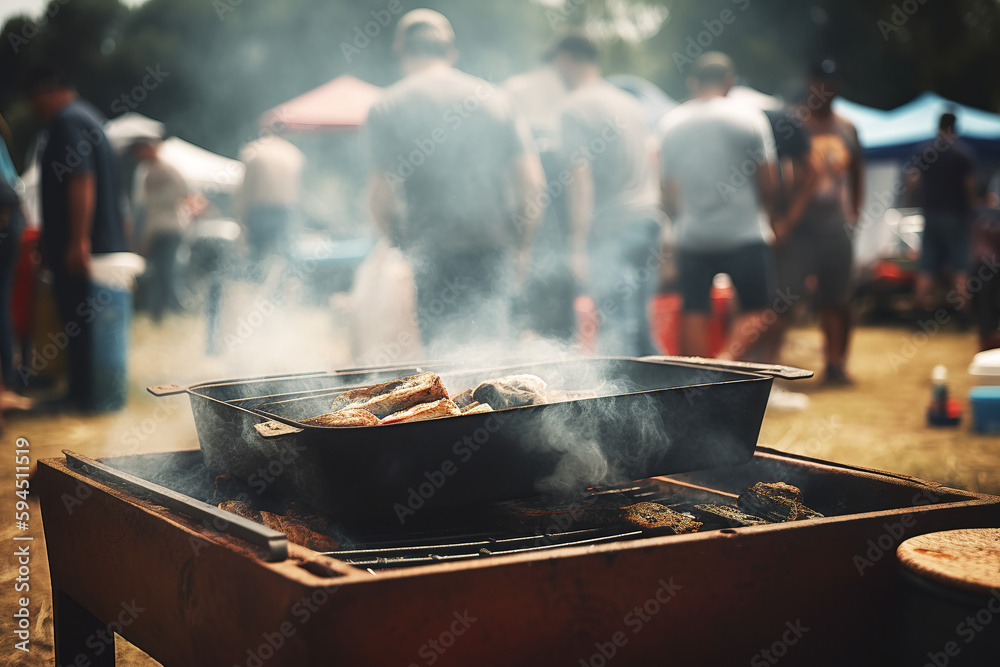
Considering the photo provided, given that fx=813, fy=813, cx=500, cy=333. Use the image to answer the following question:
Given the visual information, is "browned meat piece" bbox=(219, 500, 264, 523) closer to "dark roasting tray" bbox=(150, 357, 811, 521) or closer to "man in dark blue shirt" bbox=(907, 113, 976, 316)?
"dark roasting tray" bbox=(150, 357, 811, 521)

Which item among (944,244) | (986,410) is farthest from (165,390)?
(944,244)

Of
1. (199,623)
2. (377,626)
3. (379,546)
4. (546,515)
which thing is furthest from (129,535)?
(546,515)

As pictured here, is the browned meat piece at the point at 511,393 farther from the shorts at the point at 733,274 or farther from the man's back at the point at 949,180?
Answer: the man's back at the point at 949,180

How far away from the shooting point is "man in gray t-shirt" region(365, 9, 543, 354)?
419 centimetres

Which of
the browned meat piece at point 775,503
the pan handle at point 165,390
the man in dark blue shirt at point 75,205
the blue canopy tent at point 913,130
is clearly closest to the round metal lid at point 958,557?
the browned meat piece at point 775,503

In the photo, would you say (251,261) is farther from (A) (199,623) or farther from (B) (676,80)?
(B) (676,80)

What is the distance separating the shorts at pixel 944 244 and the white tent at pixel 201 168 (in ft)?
47.0

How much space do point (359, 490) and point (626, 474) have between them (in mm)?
692

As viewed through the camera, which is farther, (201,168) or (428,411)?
(201,168)

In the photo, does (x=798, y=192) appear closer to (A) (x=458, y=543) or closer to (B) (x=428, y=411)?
(B) (x=428, y=411)

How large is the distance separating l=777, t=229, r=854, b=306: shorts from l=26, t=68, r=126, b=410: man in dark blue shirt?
5173 millimetres

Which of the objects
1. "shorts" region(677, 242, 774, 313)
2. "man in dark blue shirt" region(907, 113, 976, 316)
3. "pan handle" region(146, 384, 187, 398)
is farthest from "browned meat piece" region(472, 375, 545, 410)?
"man in dark blue shirt" region(907, 113, 976, 316)

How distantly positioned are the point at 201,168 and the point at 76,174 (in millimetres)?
14600

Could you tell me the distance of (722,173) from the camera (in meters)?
5.50
